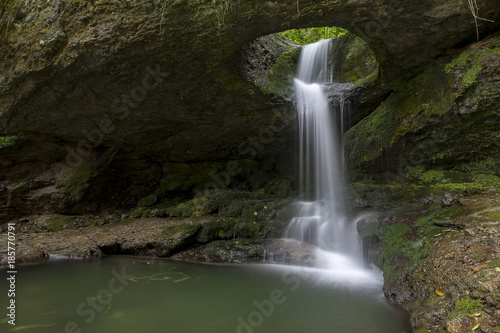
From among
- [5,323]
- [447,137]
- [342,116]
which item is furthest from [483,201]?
[5,323]

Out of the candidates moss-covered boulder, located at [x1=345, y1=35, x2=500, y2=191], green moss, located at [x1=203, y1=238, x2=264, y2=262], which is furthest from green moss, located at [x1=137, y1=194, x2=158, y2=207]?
moss-covered boulder, located at [x1=345, y1=35, x2=500, y2=191]

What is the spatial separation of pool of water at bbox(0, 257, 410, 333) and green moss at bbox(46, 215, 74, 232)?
3437 millimetres

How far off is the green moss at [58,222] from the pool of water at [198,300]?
344 cm

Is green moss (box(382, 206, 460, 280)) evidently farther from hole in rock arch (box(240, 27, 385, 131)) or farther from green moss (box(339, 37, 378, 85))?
green moss (box(339, 37, 378, 85))

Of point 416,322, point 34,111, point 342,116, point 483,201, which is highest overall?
point 34,111

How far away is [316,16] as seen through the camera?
5.07m

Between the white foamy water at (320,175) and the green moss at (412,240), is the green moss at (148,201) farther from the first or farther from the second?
the green moss at (412,240)

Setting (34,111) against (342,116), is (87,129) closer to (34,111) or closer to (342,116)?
(34,111)

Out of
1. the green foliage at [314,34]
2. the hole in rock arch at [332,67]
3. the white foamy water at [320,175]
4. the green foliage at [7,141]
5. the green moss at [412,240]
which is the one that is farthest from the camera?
the green foliage at [314,34]

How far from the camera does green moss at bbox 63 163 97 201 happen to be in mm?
9258

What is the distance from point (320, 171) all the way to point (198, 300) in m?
6.07

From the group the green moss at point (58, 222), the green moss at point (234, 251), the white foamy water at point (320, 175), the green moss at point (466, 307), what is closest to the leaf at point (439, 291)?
the green moss at point (466, 307)

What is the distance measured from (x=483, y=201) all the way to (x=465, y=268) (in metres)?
1.85

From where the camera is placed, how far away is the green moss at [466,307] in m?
2.48
